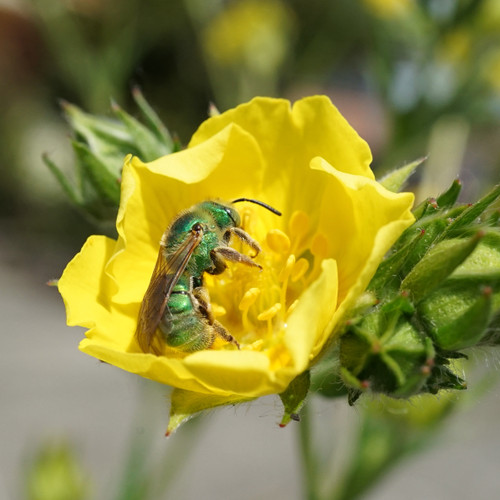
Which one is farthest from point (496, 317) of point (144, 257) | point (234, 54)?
point (234, 54)

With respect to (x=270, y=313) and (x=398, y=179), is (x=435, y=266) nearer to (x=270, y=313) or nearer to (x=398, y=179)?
(x=398, y=179)

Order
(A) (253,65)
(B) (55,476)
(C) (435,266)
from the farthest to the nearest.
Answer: (A) (253,65) < (B) (55,476) < (C) (435,266)

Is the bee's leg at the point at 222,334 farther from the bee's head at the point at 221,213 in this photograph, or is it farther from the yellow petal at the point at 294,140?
the yellow petal at the point at 294,140

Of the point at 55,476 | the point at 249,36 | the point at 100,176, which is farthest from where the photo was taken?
the point at 249,36

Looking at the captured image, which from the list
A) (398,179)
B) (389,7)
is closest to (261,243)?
(398,179)

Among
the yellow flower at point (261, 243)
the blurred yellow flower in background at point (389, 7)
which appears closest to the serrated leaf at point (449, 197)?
the yellow flower at point (261, 243)

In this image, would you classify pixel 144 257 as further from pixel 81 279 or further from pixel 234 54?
pixel 234 54
